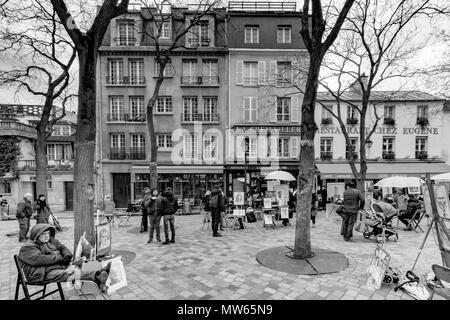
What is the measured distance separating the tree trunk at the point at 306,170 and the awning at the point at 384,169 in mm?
13175

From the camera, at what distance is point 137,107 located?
18.6m

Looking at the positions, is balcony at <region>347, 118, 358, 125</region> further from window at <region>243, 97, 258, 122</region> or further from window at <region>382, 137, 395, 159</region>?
window at <region>243, 97, 258, 122</region>

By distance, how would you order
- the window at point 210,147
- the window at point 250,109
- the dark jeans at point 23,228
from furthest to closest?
the window at point 250,109, the window at point 210,147, the dark jeans at point 23,228

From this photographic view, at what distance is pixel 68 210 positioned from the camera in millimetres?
19719

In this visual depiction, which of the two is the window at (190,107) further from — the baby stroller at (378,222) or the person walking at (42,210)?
the baby stroller at (378,222)

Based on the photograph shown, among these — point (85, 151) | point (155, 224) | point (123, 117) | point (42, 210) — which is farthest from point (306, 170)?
point (123, 117)

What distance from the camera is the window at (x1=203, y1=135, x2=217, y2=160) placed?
18630mm

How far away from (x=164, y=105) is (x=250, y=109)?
693 cm

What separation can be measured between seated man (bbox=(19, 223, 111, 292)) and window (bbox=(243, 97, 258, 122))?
638 inches

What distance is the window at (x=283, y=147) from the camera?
1877 cm

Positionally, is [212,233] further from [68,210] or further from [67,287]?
[68,210]

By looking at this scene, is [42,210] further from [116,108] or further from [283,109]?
[283,109]

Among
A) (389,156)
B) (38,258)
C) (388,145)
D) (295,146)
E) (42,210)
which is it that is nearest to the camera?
(38,258)

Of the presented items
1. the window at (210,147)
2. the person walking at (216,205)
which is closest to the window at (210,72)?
the window at (210,147)
